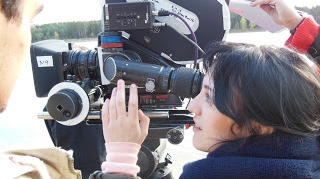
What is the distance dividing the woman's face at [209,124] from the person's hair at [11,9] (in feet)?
1.93

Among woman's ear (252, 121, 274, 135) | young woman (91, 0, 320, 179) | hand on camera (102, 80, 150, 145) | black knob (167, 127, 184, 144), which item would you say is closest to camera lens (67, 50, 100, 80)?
black knob (167, 127, 184, 144)

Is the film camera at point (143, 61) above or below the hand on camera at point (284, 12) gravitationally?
below

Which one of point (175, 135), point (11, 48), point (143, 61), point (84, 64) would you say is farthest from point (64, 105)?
point (11, 48)

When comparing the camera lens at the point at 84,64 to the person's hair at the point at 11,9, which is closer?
the person's hair at the point at 11,9

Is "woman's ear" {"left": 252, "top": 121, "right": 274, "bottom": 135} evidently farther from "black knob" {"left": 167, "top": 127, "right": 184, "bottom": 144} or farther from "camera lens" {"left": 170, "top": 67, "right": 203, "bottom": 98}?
"black knob" {"left": 167, "top": 127, "right": 184, "bottom": 144}

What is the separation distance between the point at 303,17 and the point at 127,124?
0.96 m

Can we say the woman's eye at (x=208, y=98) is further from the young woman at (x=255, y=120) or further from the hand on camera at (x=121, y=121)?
the hand on camera at (x=121, y=121)

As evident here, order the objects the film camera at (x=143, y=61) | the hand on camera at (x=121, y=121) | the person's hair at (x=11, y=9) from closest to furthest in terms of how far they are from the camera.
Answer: the person's hair at (x=11, y=9) < the hand on camera at (x=121, y=121) < the film camera at (x=143, y=61)

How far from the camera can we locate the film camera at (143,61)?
1.61 meters

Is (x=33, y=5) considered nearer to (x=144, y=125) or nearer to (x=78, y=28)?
(x=144, y=125)

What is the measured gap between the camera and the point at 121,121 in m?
1.27

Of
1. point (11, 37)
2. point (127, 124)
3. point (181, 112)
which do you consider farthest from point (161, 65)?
point (11, 37)

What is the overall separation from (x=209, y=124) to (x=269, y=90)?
20cm

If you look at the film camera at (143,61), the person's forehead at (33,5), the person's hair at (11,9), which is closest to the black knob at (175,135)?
the film camera at (143,61)
